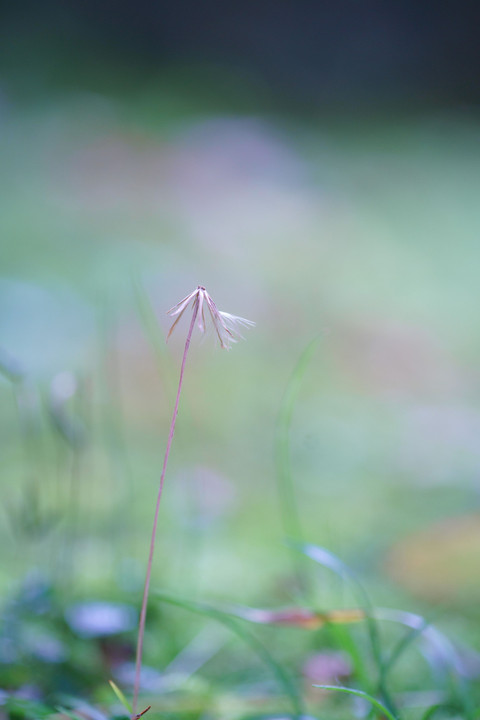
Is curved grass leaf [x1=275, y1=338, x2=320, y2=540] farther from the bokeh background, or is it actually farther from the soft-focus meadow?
the bokeh background

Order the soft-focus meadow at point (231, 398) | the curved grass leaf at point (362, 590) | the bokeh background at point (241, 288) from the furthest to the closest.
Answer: the bokeh background at point (241, 288) < the soft-focus meadow at point (231, 398) < the curved grass leaf at point (362, 590)

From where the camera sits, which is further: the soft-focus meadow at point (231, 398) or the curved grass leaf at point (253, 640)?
the soft-focus meadow at point (231, 398)

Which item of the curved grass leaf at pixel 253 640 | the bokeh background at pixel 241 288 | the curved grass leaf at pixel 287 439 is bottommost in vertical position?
the curved grass leaf at pixel 253 640

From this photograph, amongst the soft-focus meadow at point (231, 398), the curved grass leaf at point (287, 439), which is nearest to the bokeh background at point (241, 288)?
the soft-focus meadow at point (231, 398)

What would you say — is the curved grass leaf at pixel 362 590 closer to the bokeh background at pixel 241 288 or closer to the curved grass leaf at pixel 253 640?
the curved grass leaf at pixel 253 640

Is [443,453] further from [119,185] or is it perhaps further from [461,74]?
[461,74]

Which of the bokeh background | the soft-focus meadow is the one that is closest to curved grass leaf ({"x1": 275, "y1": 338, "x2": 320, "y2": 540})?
the soft-focus meadow

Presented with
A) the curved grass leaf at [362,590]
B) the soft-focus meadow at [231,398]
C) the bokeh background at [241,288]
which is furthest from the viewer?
the bokeh background at [241,288]

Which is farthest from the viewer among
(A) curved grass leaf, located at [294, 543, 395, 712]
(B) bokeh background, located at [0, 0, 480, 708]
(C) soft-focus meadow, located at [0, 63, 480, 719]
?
(B) bokeh background, located at [0, 0, 480, 708]
